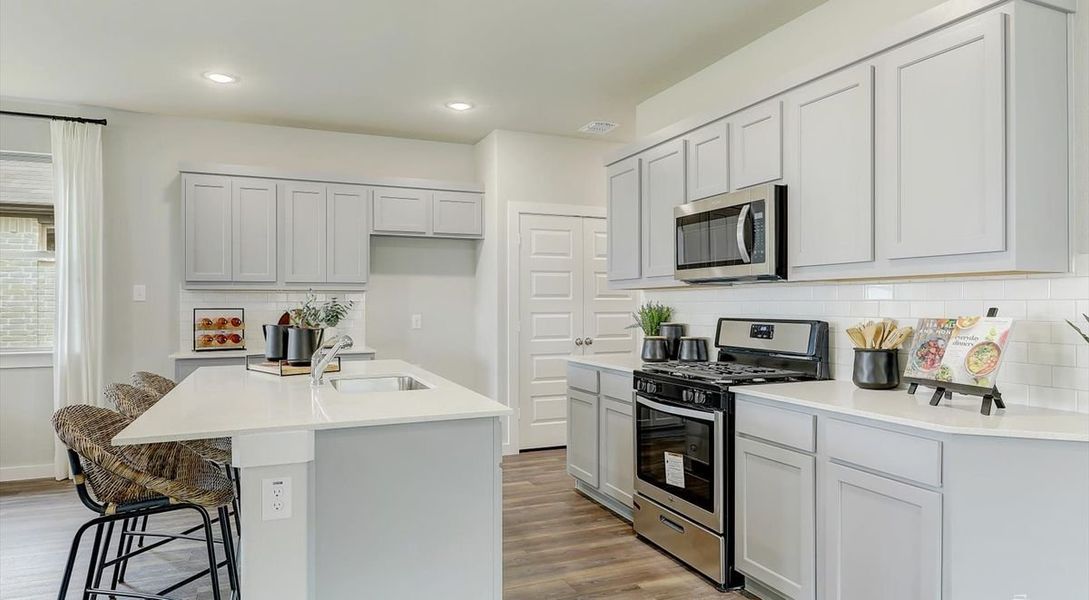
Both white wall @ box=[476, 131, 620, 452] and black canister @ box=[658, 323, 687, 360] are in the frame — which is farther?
white wall @ box=[476, 131, 620, 452]

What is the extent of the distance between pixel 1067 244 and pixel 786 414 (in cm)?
107

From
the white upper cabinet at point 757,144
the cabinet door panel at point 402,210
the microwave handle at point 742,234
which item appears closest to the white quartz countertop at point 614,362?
the microwave handle at point 742,234

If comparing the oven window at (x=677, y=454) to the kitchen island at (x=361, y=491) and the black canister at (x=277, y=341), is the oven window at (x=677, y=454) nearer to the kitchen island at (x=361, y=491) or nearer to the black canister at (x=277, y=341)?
the kitchen island at (x=361, y=491)

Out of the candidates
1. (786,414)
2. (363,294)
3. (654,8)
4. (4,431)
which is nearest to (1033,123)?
(786,414)

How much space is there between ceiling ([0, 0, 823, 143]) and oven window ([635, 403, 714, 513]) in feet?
6.62

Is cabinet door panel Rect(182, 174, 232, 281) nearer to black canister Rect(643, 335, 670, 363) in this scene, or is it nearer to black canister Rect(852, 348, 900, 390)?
black canister Rect(643, 335, 670, 363)

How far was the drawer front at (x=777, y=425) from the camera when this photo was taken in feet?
7.84

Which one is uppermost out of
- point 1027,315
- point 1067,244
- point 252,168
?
point 252,168

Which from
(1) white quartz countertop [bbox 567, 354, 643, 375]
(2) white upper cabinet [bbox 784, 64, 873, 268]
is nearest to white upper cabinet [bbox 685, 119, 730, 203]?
(2) white upper cabinet [bbox 784, 64, 873, 268]

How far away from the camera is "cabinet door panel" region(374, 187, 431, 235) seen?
527 centimetres

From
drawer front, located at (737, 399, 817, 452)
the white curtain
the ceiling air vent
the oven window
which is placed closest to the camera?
drawer front, located at (737, 399, 817, 452)

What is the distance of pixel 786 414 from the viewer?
2492mm

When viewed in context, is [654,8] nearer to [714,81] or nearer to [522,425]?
[714,81]

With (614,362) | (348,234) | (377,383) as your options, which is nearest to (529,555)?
(377,383)
